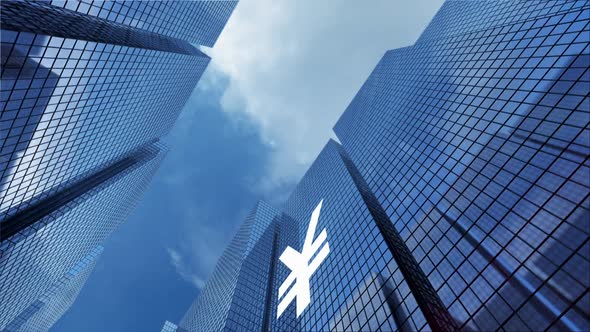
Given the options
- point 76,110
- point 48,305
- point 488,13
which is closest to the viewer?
point 76,110

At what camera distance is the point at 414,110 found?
78.9 m

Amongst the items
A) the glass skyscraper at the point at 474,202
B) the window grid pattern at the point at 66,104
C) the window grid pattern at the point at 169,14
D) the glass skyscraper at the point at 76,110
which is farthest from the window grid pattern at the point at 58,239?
the glass skyscraper at the point at 474,202

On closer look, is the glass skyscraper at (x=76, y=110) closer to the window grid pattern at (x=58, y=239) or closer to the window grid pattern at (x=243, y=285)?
the window grid pattern at (x=58, y=239)

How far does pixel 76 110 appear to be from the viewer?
6481cm

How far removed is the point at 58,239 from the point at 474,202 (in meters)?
100

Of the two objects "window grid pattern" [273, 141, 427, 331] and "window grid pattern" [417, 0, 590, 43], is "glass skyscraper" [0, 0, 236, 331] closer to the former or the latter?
"window grid pattern" [273, 141, 427, 331]

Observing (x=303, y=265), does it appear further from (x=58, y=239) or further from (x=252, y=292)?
(x=58, y=239)

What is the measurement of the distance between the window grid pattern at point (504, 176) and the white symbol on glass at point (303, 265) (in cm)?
2100

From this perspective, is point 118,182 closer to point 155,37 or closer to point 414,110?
point 155,37

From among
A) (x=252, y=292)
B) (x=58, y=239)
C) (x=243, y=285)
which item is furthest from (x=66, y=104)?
(x=252, y=292)

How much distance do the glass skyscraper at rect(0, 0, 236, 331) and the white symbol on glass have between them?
187ft

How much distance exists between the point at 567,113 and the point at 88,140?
8526cm

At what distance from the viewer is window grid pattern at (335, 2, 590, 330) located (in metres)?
30.3

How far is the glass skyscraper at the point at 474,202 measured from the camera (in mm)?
31562
